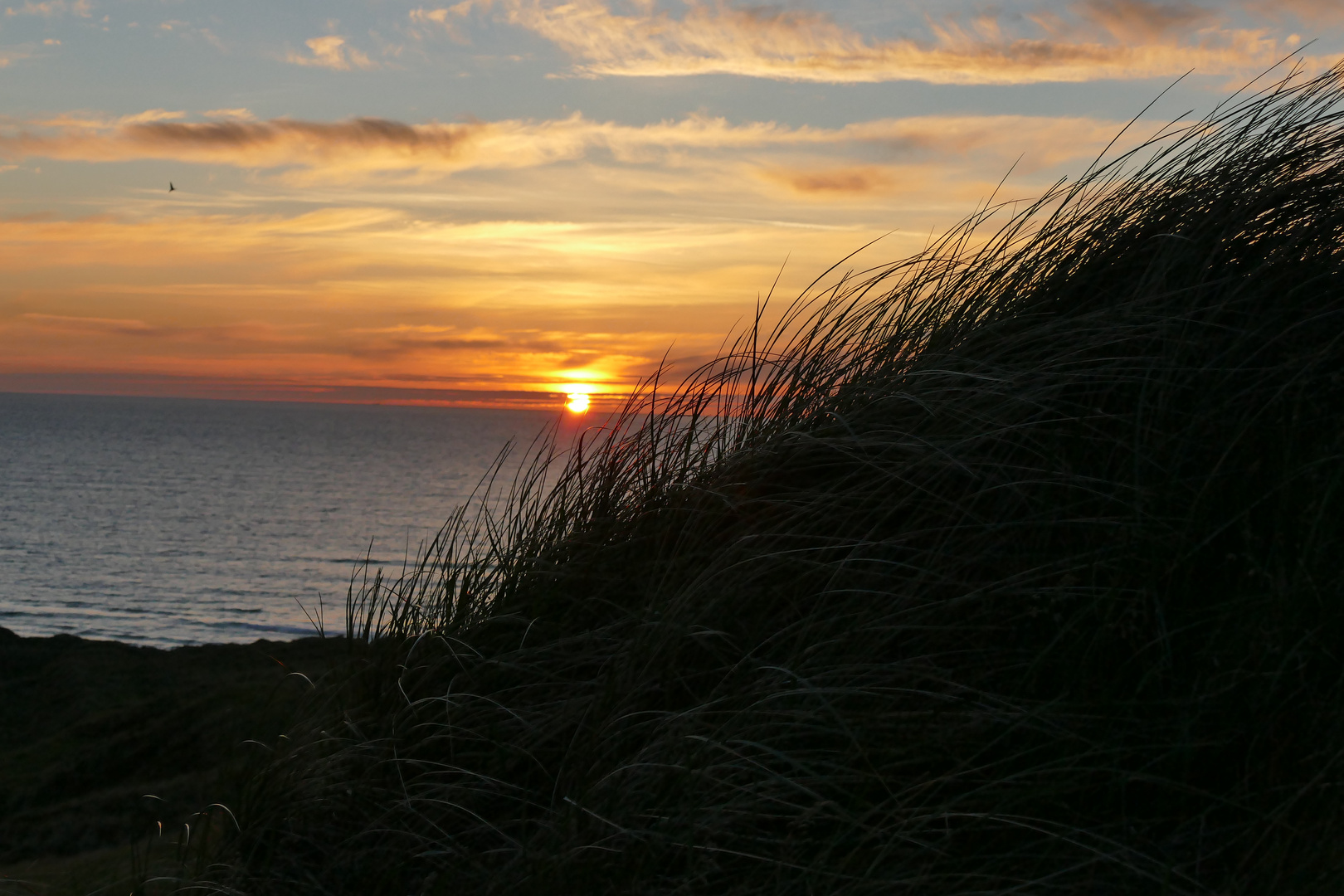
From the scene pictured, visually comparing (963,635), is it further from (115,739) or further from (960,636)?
(115,739)

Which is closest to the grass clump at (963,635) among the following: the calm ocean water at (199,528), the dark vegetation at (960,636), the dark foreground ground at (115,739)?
the dark vegetation at (960,636)

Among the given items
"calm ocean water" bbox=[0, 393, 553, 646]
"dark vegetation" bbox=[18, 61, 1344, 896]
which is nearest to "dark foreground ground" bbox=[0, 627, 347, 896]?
"dark vegetation" bbox=[18, 61, 1344, 896]

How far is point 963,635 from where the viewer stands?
2.25 meters

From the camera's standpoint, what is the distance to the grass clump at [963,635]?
188 cm

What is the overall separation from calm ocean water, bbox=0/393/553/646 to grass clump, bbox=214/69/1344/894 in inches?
67.4

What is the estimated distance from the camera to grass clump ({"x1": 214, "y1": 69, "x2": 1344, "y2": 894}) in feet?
6.17

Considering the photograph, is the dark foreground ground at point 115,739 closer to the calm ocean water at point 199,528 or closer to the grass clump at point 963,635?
the grass clump at point 963,635

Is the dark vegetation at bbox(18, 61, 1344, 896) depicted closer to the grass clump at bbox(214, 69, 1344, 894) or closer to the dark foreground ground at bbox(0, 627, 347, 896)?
the grass clump at bbox(214, 69, 1344, 894)

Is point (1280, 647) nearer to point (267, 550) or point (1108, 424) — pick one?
point (1108, 424)

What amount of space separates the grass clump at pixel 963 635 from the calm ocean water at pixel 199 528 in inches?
67.4

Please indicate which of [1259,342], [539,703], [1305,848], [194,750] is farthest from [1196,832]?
[194,750]

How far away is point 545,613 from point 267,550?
3906 centimetres

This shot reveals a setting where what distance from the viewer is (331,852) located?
2.42 meters

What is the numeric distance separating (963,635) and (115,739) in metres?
11.2
